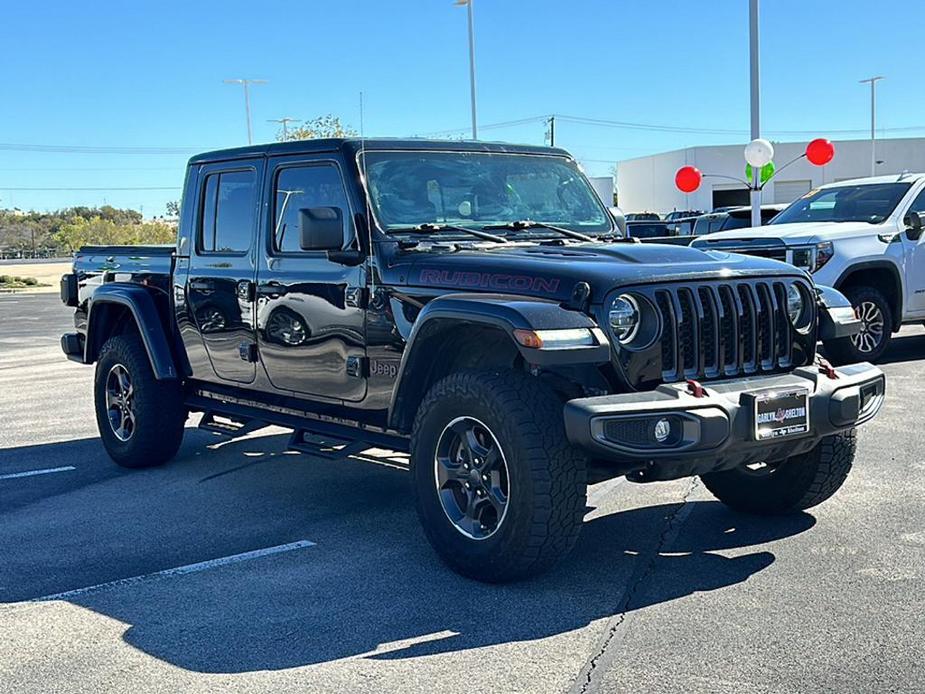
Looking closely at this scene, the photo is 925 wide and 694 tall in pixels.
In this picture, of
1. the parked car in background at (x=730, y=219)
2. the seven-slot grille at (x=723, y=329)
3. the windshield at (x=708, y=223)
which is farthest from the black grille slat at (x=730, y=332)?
the windshield at (x=708, y=223)

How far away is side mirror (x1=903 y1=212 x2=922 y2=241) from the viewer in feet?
35.9

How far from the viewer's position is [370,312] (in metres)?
5.47

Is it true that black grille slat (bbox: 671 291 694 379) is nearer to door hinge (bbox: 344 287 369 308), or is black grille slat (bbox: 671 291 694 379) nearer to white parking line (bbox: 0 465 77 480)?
door hinge (bbox: 344 287 369 308)

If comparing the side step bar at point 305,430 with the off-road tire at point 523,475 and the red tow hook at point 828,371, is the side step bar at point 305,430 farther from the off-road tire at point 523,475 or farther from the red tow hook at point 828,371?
the red tow hook at point 828,371

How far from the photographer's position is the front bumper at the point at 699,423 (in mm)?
4270

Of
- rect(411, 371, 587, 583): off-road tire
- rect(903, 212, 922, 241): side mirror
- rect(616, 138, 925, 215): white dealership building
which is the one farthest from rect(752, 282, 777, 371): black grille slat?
rect(616, 138, 925, 215): white dealership building

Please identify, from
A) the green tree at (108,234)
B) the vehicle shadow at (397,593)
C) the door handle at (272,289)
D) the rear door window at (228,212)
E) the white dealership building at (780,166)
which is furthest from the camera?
the green tree at (108,234)

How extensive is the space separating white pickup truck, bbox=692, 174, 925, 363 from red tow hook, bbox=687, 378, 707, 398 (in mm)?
6342

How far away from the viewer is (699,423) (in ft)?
14.1

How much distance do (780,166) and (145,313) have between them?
49.1 m

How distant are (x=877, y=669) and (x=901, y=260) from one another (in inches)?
312

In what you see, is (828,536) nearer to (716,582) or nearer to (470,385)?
(716,582)

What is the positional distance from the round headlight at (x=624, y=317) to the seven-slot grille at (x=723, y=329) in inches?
4.0

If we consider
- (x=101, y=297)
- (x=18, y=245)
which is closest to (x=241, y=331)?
(x=101, y=297)
